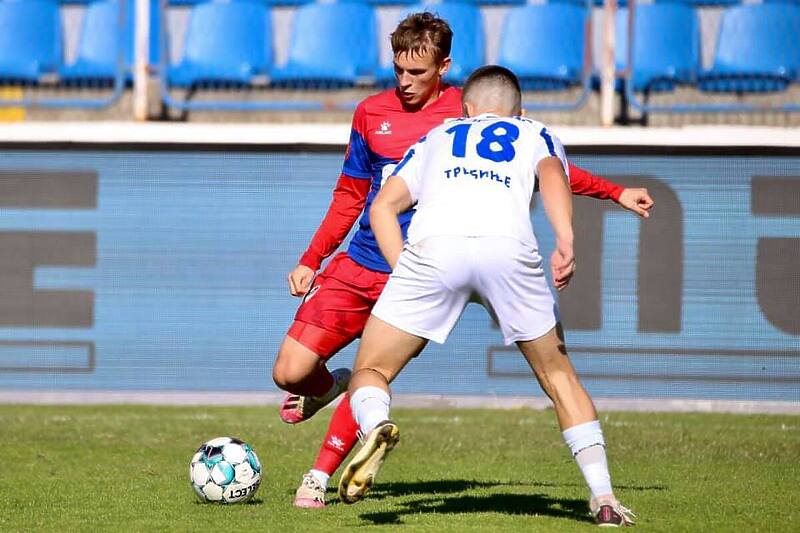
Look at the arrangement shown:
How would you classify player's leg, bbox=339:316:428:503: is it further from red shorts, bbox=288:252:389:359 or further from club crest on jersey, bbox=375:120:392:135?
club crest on jersey, bbox=375:120:392:135

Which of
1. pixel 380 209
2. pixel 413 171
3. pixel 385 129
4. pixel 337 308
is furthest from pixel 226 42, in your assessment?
pixel 380 209

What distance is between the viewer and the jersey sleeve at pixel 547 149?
5512 mm

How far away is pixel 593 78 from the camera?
13531mm

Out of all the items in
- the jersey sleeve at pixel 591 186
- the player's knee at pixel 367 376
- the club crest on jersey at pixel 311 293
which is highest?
the jersey sleeve at pixel 591 186

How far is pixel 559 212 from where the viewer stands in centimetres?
533

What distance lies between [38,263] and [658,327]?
568 centimetres

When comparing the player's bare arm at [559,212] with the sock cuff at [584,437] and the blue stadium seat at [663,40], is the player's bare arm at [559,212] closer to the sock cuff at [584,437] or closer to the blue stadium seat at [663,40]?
the sock cuff at [584,437]

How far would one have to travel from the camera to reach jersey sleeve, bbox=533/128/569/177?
5.51m

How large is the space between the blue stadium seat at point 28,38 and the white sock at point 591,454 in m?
10.1

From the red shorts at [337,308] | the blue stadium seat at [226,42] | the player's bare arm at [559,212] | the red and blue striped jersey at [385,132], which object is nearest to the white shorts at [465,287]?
the player's bare arm at [559,212]

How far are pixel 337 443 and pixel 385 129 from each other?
1.57m

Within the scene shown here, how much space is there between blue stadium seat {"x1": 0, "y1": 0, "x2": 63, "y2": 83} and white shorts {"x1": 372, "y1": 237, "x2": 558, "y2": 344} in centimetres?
970

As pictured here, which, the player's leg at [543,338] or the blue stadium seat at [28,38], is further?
the blue stadium seat at [28,38]

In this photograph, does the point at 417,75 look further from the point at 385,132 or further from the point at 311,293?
the point at 311,293
